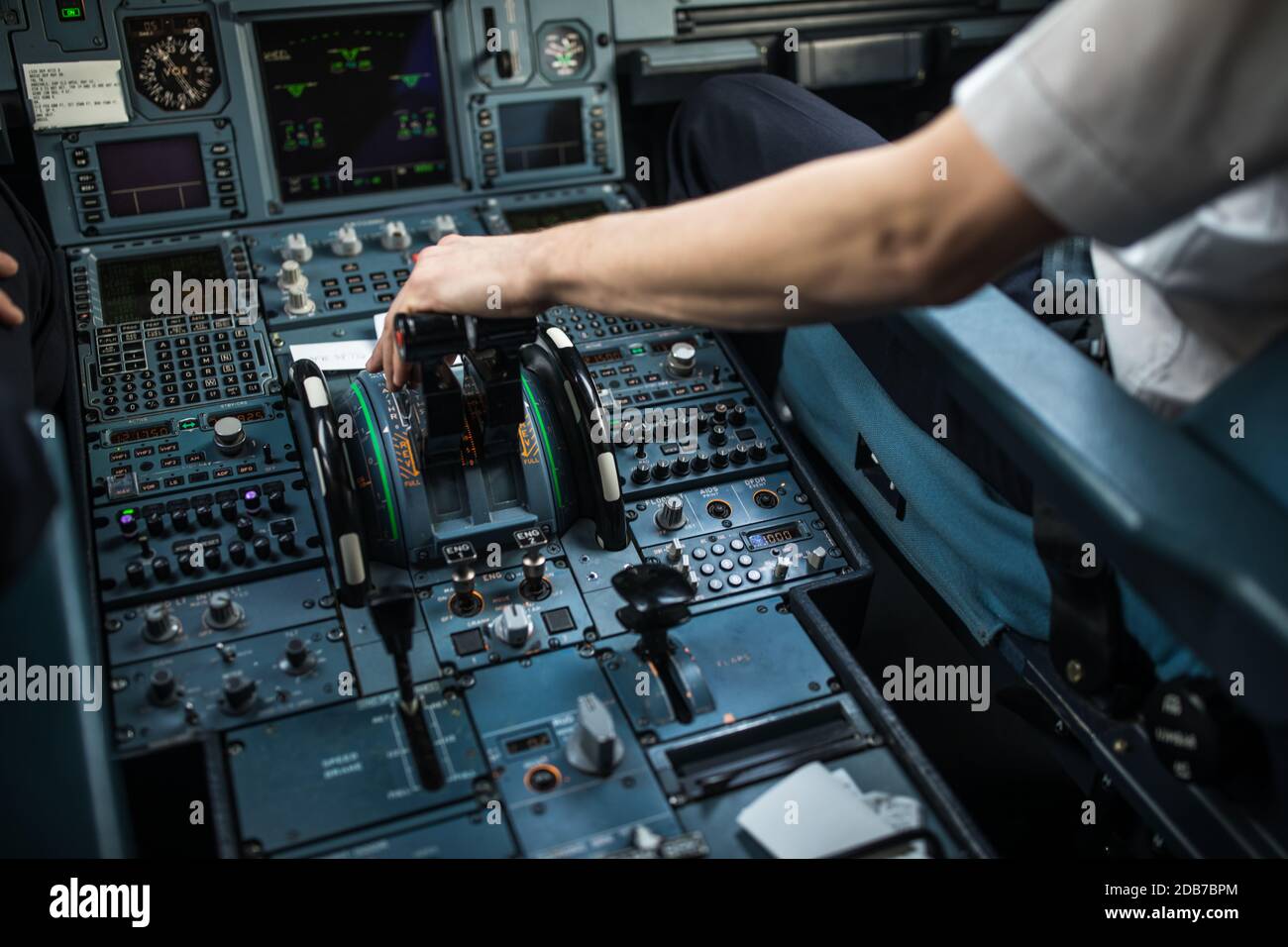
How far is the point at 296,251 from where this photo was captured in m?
3.04

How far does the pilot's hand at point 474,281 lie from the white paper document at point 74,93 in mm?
1407

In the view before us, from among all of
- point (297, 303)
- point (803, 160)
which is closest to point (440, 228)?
point (297, 303)

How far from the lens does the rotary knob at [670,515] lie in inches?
97.2

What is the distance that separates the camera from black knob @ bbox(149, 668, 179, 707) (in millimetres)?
2027

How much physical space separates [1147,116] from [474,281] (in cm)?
111

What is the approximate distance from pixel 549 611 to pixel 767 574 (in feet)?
1.52

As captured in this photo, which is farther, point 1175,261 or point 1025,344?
point 1025,344

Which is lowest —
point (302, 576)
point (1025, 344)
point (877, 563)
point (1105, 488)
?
point (877, 563)

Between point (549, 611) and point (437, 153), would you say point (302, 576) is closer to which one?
point (549, 611)

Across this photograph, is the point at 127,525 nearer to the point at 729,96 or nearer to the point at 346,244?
the point at 346,244

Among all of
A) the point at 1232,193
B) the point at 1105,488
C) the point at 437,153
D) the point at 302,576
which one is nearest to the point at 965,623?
the point at 1105,488

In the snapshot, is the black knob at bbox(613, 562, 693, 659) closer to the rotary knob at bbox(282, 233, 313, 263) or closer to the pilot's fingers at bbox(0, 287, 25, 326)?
the pilot's fingers at bbox(0, 287, 25, 326)

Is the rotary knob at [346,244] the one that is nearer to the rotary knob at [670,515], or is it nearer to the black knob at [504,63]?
the black knob at [504,63]
